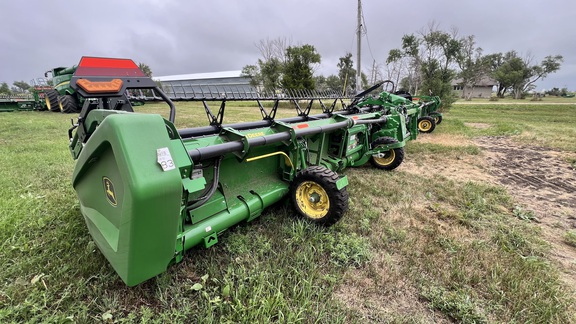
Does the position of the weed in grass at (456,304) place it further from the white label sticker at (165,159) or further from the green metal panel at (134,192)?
the white label sticker at (165,159)

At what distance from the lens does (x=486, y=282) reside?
2.13 metres

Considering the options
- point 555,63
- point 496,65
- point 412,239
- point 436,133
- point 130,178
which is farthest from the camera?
point 496,65

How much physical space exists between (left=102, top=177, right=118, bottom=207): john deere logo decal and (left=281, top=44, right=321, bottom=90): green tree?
2267 centimetres

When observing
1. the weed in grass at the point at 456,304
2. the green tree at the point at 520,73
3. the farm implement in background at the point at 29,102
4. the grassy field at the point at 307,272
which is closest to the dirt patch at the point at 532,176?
the grassy field at the point at 307,272

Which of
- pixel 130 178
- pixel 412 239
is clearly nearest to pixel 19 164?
pixel 130 178

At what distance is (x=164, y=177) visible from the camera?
1389 mm

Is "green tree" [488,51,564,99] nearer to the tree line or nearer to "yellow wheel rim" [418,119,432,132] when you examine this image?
the tree line

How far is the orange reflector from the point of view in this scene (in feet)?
5.90

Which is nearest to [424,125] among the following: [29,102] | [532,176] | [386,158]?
[532,176]

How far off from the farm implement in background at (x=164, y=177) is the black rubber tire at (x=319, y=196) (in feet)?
0.03

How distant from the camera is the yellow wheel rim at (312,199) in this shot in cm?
280

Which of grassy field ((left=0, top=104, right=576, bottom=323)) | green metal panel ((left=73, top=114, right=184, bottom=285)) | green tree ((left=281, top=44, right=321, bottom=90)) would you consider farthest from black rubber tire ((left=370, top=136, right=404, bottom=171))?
green tree ((left=281, top=44, right=321, bottom=90))

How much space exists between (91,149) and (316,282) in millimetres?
1786

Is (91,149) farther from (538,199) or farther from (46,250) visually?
(538,199)
